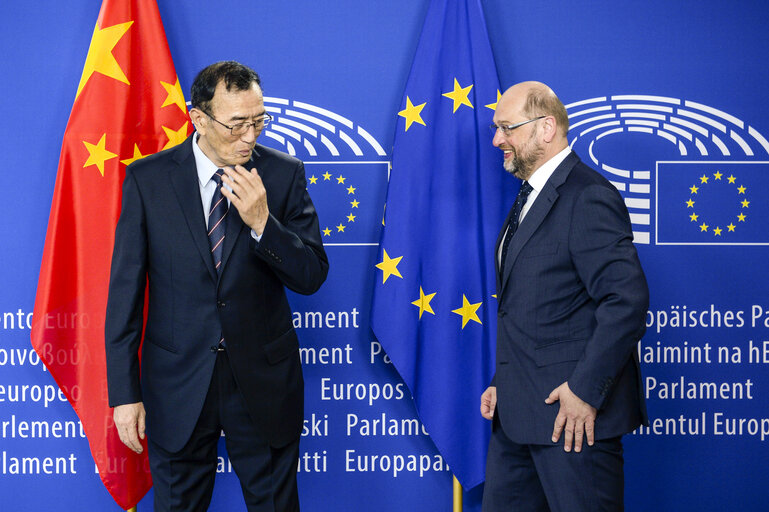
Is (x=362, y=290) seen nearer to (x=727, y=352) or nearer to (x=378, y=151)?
(x=378, y=151)

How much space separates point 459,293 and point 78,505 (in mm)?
1817

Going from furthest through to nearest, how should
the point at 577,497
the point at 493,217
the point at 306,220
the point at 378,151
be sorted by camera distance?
the point at 378,151, the point at 493,217, the point at 306,220, the point at 577,497

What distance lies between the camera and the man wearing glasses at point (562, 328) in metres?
1.70

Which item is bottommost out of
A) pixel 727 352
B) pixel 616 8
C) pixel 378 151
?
pixel 727 352

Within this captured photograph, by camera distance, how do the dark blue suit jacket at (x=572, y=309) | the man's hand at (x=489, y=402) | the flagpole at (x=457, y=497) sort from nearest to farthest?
the dark blue suit jacket at (x=572, y=309), the man's hand at (x=489, y=402), the flagpole at (x=457, y=497)

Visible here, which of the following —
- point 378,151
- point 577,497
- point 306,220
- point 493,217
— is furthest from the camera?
point 378,151

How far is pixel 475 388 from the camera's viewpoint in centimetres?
260

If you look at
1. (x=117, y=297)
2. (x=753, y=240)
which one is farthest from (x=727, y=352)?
(x=117, y=297)

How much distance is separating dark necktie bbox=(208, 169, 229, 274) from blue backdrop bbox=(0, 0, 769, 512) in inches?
33.0

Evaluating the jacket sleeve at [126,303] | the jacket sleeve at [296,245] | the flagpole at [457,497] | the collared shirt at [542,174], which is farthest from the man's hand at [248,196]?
the flagpole at [457,497]

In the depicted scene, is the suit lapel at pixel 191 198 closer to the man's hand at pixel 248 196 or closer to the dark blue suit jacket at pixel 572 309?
the man's hand at pixel 248 196

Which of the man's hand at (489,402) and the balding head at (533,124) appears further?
the man's hand at (489,402)

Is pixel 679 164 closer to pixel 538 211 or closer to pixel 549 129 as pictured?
pixel 549 129

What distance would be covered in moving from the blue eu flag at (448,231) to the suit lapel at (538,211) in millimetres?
668
